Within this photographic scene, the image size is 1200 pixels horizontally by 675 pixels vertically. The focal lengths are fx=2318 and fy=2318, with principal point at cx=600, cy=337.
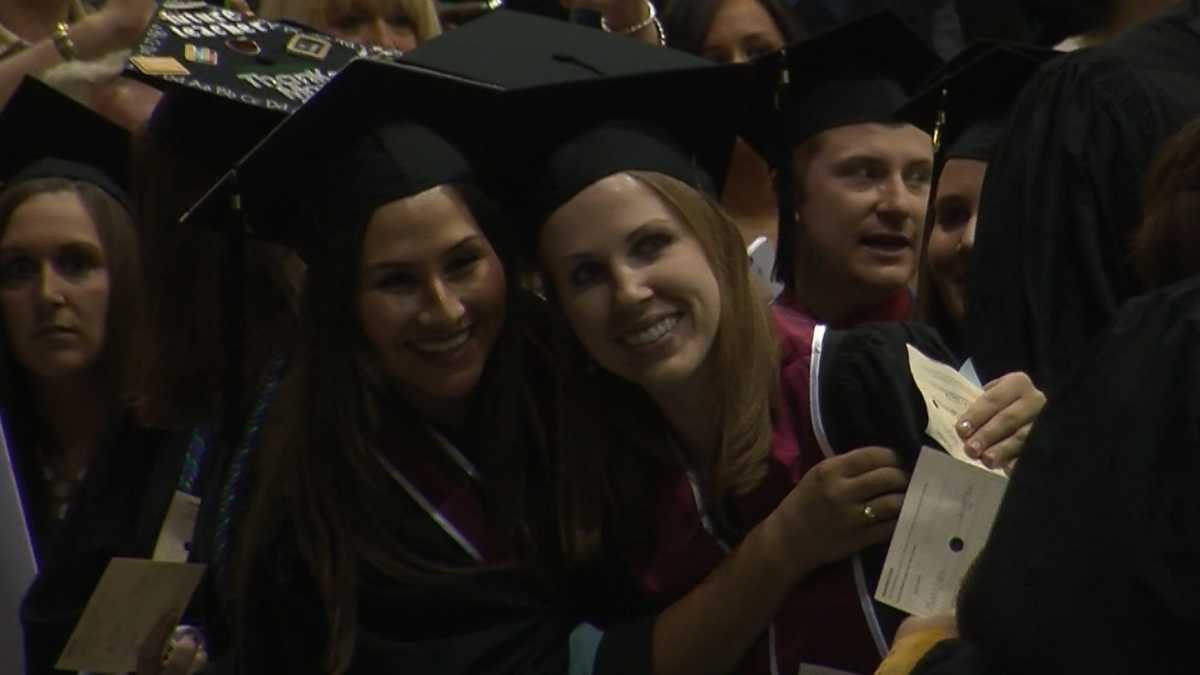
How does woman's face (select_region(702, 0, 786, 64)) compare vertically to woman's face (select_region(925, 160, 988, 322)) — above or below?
above

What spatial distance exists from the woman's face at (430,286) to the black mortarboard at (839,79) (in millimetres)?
975

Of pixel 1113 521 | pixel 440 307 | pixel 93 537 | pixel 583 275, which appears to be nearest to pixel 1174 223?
pixel 1113 521

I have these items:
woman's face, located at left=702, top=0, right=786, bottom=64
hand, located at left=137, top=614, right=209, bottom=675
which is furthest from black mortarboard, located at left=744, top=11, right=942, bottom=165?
hand, located at left=137, top=614, right=209, bottom=675

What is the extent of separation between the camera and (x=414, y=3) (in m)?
4.69

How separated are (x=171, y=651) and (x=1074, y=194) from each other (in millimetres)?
1632

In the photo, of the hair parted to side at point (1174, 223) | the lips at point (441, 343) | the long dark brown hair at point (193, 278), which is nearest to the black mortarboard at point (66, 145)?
the long dark brown hair at point (193, 278)

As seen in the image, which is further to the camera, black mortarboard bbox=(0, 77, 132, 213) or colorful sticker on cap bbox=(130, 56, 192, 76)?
black mortarboard bbox=(0, 77, 132, 213)

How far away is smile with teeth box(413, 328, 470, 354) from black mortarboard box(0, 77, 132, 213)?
145 cm

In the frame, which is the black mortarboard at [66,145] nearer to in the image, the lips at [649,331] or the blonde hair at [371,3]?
the blonde hair at [371,3]

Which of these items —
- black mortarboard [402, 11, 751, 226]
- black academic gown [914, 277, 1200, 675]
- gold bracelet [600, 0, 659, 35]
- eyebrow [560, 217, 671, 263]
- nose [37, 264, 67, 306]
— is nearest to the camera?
black academic gown [914, 277, 1200, 675]

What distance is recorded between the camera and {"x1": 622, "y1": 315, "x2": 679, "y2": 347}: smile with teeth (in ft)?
10.8

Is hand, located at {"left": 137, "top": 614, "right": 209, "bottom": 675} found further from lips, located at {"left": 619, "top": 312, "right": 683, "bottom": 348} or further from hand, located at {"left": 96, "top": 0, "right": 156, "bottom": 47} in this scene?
hand, located at {"left": 96, "top": 0, "right": 156, "bottom": 47}

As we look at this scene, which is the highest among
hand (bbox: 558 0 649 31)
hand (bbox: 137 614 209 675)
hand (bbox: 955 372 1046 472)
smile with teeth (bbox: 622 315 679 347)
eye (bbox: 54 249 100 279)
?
hand (bbox: 558 0 649 31)

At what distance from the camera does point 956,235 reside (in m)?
4.17
